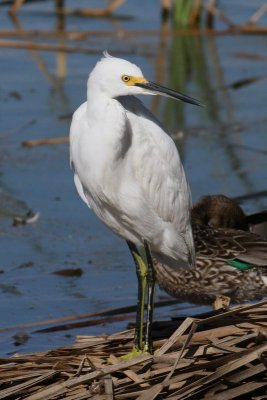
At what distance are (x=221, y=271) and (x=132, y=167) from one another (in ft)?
6.01

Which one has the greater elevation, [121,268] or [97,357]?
[121,268]

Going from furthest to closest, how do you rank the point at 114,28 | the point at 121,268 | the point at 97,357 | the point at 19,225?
the point at 114,28 < the point at 19,225 < the point at 121,268 < the point at 97,357

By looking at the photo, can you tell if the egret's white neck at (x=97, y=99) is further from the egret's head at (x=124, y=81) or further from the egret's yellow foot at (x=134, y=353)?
the egret's yellow foot at (x=134, y=353)

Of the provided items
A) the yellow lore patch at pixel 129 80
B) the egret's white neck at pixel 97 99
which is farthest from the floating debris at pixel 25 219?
the yellow lore patch at pixel 129 80

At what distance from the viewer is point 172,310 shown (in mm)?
7094

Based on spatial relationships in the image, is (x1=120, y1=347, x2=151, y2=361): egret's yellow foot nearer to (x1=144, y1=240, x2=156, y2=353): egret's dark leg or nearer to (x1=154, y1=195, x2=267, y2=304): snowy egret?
(x1=144, y1=240, x2=156, y2=353): egret's dark leg

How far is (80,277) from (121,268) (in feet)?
0.97

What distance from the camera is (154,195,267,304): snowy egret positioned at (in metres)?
6.93

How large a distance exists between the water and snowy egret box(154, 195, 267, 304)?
8.0 inches

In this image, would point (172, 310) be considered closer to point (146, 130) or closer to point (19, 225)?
point (19, 225)

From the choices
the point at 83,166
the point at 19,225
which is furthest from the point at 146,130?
the point at 19,225

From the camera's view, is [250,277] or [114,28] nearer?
[250,277]

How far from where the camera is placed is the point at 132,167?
5375 millimetres

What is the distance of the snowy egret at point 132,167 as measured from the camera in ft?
16.8
